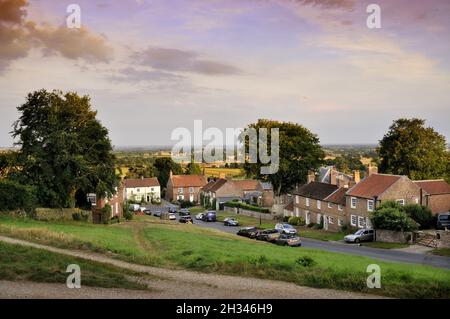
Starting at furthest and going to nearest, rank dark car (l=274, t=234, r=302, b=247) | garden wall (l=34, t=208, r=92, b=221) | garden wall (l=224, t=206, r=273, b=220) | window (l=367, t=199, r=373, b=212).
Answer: garden wall (l=224, t=206, r=273, b=220)
window (l=367, t=199, r=373, b=212)
garden wall (l=34, t=208, r=92, b=221)
dark car (l=274, t=234, r=302, b=247)

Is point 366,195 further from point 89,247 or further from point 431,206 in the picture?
point 89,247

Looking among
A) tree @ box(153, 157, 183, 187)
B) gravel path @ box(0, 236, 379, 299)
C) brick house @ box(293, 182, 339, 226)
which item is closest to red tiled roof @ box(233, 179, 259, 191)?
brick house @ box(293, 182, 339, 226)

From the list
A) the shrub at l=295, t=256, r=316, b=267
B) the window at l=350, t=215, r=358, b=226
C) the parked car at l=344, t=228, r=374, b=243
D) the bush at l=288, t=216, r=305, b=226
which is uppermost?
the shrub at l=295, t=256, r=316, b=267

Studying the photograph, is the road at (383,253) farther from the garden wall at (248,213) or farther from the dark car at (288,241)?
the garden wall at (248,213)

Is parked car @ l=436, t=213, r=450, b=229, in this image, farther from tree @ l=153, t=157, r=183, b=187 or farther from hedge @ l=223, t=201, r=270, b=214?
tree @ l=153, t=157, r=183, b=187
